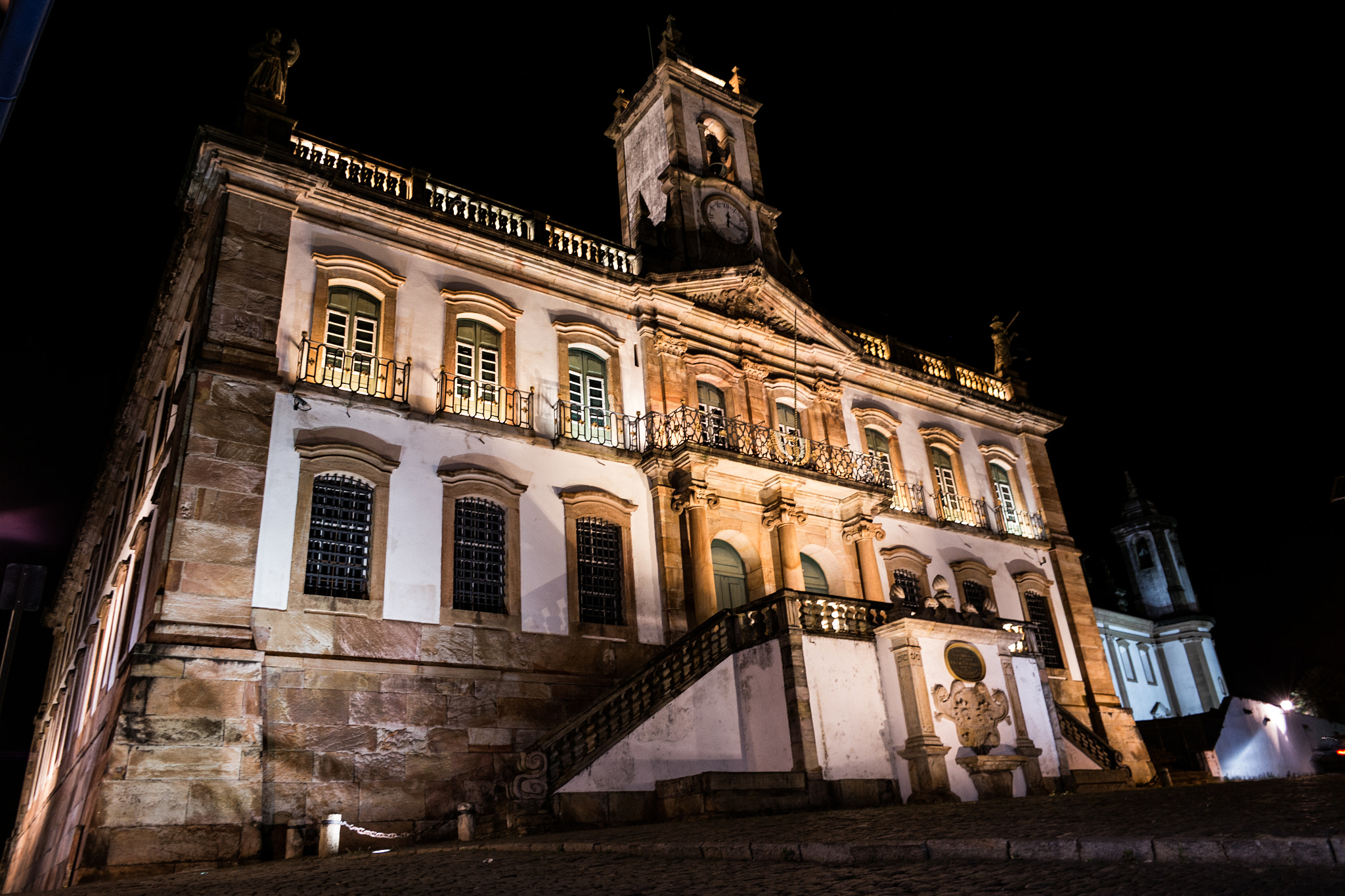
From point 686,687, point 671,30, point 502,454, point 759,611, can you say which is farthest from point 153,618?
point 671,30

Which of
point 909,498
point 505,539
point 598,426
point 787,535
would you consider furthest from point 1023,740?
point 598,426

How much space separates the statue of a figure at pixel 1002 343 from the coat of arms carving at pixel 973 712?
1560 centimetres

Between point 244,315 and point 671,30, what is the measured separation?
579 inches

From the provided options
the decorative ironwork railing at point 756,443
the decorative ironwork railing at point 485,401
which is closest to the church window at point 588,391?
the decorative ironwork railing at point 756,443

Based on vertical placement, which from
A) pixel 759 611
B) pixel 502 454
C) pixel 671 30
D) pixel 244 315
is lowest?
pixel 759 611

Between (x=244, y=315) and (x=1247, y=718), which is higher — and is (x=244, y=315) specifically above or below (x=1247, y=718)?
above

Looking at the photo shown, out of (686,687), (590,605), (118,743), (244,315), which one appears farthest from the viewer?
(590,605)

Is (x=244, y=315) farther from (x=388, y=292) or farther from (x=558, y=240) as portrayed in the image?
(x=558, y=240)

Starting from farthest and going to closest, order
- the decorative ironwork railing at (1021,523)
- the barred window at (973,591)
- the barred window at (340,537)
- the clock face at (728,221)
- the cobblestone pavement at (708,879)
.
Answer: the decorative ironwork railing at (1021,523), the clock face at (728,221), the barred window at (973,591), the barred window at (340,537), the cobblestone pavement at (708,879)

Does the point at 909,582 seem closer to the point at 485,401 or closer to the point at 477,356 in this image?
the point at 485,401

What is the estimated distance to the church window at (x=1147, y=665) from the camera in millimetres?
38625

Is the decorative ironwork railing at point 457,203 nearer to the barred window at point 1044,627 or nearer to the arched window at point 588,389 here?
the arched window at point 588,389

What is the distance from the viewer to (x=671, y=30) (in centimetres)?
2358

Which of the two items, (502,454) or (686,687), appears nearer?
(686,687)
